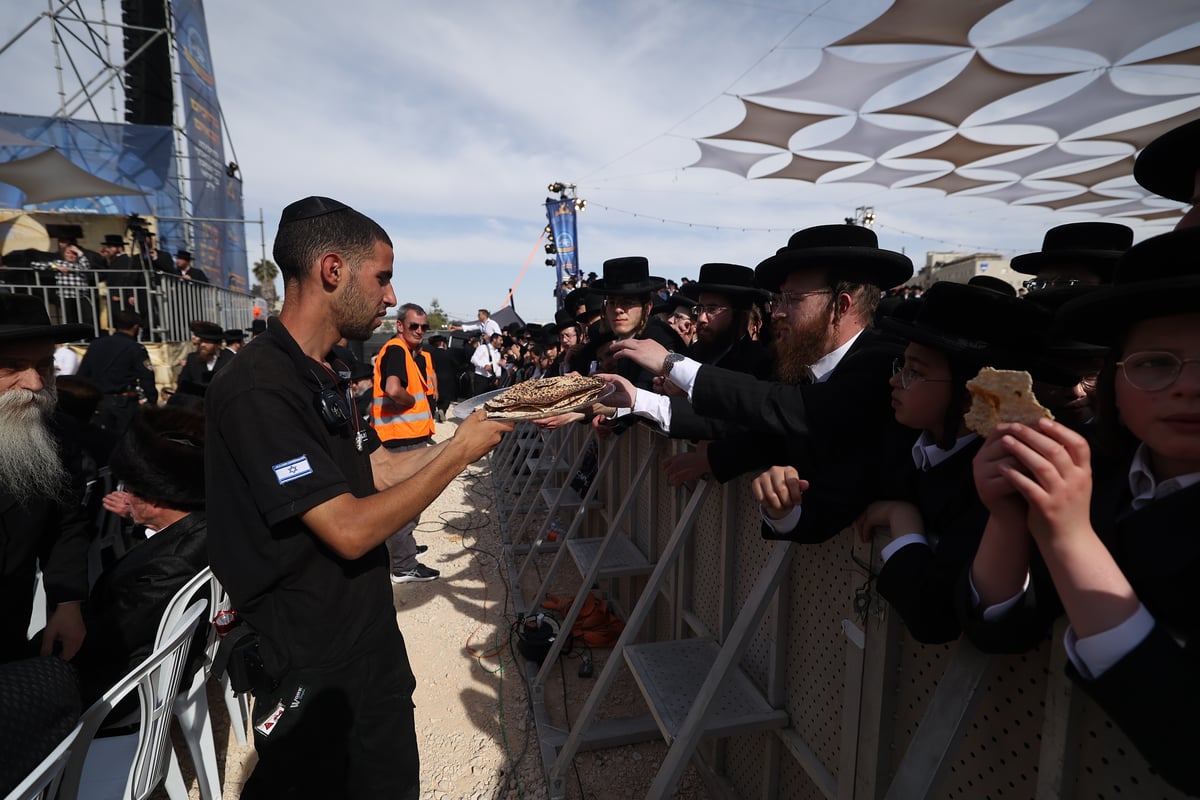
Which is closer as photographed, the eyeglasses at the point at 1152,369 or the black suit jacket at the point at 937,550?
the eyeglasses at the point at 1152,369

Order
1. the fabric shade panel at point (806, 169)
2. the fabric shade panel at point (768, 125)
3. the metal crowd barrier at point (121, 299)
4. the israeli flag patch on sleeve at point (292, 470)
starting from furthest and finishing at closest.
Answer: the fabric shade panel at point (806, 169) < the fabric shade panel at point (768, 125) < the metal crowd barrier at point (121, 299) < the israeli flag patch on sleeve at point (292, 470)

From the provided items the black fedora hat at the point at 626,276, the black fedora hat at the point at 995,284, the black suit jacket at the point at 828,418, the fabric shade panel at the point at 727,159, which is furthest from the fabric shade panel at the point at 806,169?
the black suit jacket at the point at 828,418

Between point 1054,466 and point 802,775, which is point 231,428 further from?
point 802,775

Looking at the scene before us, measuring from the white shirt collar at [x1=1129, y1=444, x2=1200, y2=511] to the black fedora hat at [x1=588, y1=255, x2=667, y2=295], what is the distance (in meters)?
3.84

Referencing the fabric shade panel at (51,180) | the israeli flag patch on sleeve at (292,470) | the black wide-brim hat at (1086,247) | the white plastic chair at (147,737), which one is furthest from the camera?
the fabric shade panel at (51,180)

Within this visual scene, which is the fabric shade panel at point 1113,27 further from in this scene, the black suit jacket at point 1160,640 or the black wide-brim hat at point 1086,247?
the black suit jacket at point 1160,640

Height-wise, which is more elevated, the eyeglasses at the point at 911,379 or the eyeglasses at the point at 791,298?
the eyeglasses at the point at 791,298

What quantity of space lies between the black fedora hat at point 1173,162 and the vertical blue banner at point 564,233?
55.3 feet

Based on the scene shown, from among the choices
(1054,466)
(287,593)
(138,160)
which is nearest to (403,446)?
(287,593)

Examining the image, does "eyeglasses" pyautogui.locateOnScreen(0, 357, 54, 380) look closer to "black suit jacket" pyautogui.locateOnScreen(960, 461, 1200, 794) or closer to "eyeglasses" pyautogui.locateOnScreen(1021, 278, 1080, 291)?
"black suit jacket" pyautogui.locateOnScreen(960, 461, 1200, 794)

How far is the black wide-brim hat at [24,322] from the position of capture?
8.84 ft

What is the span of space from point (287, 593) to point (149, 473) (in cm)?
146

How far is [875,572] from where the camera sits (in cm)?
176


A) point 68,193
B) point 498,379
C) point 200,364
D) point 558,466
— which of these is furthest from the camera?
point 498,379
